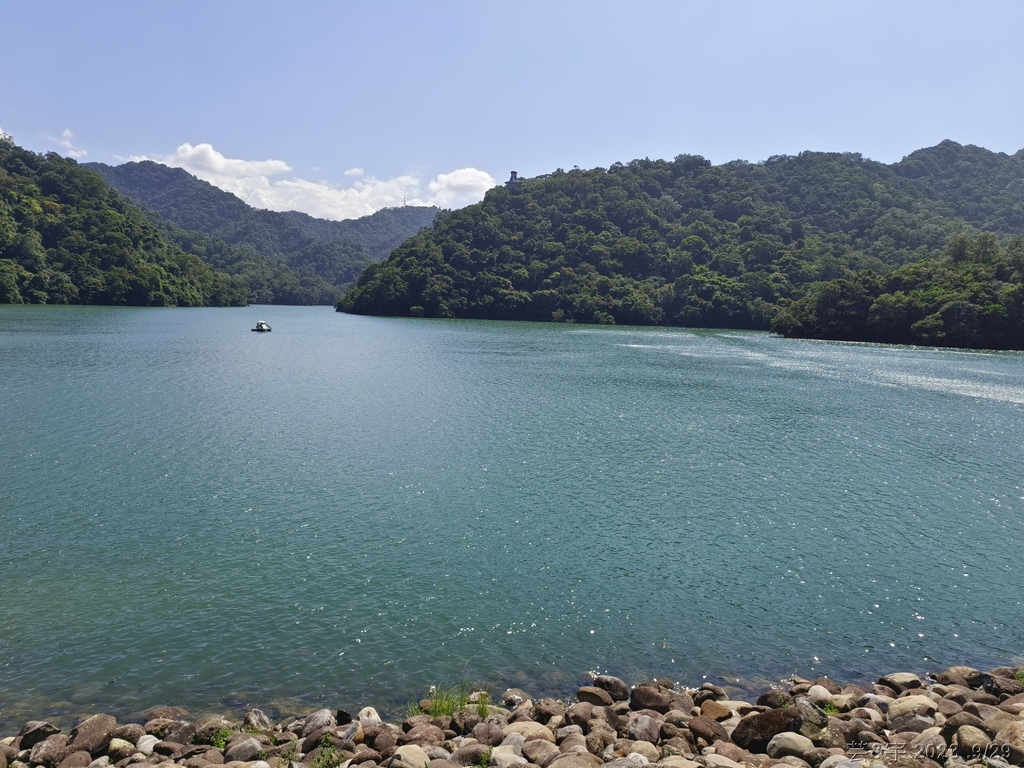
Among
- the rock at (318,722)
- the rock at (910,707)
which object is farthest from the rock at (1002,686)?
the rock at (318,722)

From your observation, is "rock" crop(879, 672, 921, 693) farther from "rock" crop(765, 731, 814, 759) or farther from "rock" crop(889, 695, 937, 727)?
"rock" crop(765, 731, 814, 759)

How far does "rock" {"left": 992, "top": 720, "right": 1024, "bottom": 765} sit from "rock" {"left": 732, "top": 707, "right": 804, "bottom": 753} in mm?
2343

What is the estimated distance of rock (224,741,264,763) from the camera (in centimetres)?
895

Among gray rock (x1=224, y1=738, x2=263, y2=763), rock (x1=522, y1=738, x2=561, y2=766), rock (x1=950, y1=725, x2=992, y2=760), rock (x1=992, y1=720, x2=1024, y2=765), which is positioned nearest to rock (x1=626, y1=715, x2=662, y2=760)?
rock (x1=522, y1=738, x2=561, y2=766)

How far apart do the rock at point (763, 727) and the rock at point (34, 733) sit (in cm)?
977

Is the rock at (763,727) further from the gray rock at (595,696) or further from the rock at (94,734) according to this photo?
the rock at (94,734)

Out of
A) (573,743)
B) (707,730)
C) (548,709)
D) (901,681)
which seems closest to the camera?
(573,743)

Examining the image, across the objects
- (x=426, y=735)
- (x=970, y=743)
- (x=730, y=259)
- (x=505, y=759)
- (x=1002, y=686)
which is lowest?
(x=426, y=735)

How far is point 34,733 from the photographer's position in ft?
30.6

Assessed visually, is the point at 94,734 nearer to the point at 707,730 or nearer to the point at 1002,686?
the point at 707,730

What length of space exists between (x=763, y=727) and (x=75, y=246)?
16198 cm

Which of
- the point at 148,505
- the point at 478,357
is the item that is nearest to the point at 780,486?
the point at 148,505

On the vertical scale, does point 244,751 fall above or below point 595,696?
above

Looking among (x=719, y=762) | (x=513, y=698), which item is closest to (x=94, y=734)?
(x=513, y=698)
